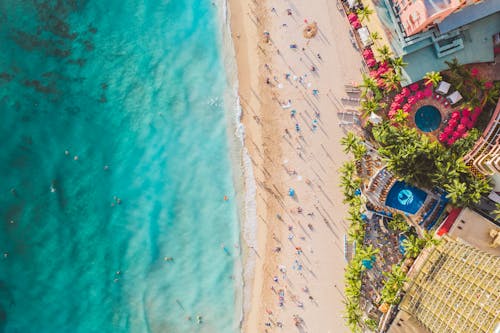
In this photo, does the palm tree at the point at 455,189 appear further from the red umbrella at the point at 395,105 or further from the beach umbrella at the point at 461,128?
the red umbrella at the point at 395,105

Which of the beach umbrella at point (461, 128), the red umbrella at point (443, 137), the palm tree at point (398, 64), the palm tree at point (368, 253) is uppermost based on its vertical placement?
the palm tree at point (398, 64)

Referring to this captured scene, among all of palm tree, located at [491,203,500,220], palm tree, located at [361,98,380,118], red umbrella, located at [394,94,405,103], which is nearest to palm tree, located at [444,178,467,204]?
palm tree, located at [491,203,500,220]

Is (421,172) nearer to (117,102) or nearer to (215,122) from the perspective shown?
(215,122)

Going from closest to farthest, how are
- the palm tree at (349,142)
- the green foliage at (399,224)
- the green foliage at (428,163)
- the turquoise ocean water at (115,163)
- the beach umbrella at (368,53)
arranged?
1. the green foliage at (428,163)
2. the palm tree at (349,142)
3. the green foliage at (399,224)
4. the beach umbrella at (368,53)
5. the turquoise ocean water at (115,163)

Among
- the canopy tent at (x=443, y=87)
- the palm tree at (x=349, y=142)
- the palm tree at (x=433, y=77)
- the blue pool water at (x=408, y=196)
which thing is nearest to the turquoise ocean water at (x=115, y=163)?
the palm tree at (x=349, y=142)

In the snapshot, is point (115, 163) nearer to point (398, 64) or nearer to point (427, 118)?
point (398, 64)

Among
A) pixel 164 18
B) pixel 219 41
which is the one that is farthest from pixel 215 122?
pixel 164 18

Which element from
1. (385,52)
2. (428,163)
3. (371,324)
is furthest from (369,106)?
(371,324)

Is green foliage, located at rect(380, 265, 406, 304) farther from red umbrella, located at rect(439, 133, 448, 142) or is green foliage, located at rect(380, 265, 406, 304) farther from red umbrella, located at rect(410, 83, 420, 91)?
red umbrella, located at rect(410, 83, 420, 91)
